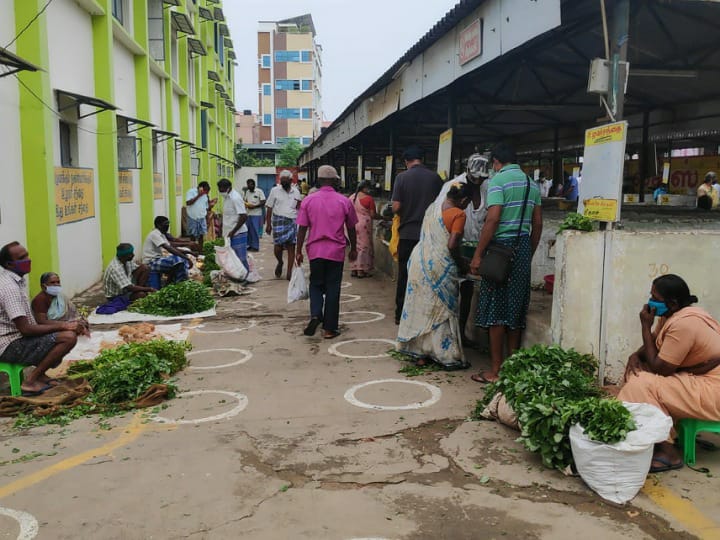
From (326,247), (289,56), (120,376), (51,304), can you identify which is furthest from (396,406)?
(289,56)

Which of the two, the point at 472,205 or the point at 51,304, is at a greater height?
the point at 472,205

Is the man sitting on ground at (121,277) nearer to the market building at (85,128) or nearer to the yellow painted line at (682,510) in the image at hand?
the market building at (85,128)

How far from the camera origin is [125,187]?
12.2 meters

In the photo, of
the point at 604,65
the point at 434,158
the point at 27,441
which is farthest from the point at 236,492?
the point at 434,158

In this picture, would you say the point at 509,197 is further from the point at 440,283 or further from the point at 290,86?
the point at 290,86

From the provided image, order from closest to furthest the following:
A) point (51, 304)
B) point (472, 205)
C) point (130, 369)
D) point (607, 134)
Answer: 1. point (607, 134)
2. point (130, 369)
3. point (51, 304)
4. point (472, 205)

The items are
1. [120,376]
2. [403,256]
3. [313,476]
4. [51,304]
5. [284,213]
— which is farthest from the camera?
[284,213]

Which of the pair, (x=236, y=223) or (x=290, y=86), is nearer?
→ (x=236, y=223)

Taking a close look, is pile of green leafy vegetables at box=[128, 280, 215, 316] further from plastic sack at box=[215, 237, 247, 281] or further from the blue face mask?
the blue face mask

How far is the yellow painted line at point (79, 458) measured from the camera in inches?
133

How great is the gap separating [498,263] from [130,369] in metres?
2.95

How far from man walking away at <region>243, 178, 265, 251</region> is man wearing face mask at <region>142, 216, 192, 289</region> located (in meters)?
3.55

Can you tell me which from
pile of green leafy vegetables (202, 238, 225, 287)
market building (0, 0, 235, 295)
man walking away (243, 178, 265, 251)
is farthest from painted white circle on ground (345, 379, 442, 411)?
man walking away (243, 178, 265, 251)

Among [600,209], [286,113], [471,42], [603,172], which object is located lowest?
[600,209]
